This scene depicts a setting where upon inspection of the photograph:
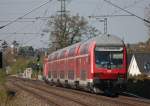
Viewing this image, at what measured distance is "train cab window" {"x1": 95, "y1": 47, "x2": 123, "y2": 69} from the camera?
33781mm

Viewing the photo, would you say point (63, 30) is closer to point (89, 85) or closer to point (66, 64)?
point (66, 64)

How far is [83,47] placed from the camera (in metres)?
38.0

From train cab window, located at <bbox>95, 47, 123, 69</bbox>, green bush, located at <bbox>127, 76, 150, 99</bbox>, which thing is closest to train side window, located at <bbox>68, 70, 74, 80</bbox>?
green bush, located at <bbox>127, 76, 150, 99</bbox>

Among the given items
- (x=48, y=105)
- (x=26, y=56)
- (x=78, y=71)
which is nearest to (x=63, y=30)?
(x=78, y=71)

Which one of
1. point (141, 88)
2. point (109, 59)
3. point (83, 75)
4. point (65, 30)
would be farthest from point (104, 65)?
point (65, 30)

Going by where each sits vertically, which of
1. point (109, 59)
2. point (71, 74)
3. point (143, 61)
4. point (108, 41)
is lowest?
point (71, 74)

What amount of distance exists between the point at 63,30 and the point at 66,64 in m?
42.7

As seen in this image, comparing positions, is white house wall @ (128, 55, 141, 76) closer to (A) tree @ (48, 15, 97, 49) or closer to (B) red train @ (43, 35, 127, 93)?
(A) tree @ (48, 15, 97, 49)

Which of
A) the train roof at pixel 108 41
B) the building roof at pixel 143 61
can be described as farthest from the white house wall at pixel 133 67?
the train roof at pixel 108 41

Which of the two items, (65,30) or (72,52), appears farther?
(65,30)

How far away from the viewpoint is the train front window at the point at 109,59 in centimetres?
3378

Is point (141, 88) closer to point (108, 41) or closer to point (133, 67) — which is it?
point (108, 41)

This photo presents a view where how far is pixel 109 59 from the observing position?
33.9 meters

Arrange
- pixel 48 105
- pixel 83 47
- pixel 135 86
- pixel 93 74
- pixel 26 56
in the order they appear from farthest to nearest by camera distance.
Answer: pixel 26 56 < pixel 135 86 < pixel 83 47 < pixel 93 74 < pixel 48 105
